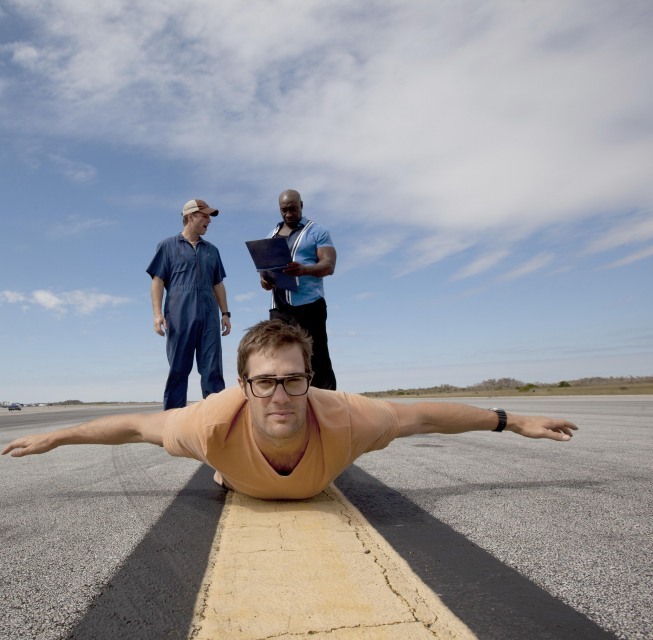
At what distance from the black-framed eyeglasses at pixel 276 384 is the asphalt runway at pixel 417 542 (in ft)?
2.04

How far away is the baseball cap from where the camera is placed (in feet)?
16.5

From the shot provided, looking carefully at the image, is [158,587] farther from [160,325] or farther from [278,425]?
[160,325]

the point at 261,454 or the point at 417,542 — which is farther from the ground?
the point at 261,454

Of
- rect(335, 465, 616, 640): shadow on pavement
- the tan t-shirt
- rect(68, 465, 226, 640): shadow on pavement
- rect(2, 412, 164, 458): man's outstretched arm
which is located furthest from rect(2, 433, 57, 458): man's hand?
rect(335, 465, 616, 640): shadow on pavement

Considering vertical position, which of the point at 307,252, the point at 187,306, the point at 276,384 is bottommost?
the point at 276,384

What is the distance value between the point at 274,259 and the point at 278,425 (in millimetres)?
2317

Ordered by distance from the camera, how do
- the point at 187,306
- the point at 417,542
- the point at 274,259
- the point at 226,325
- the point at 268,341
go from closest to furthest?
the point at 417,542
the point at 268,341
the point at 274,259
the point at 187,306
the point at 226,325

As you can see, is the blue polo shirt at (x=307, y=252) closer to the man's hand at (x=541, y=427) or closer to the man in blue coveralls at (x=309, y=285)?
the man in blue coveralls at (x=309, y=285)

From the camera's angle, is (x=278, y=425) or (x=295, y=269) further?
(x=295, y=269)

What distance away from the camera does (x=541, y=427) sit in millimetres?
2963

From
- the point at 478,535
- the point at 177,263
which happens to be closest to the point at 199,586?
the point at 478,535

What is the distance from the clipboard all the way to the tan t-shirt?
194cm

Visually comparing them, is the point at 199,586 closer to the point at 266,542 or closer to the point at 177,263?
A: the point at 266,542

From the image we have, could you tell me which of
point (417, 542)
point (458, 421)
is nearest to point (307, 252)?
point (458, 421)
